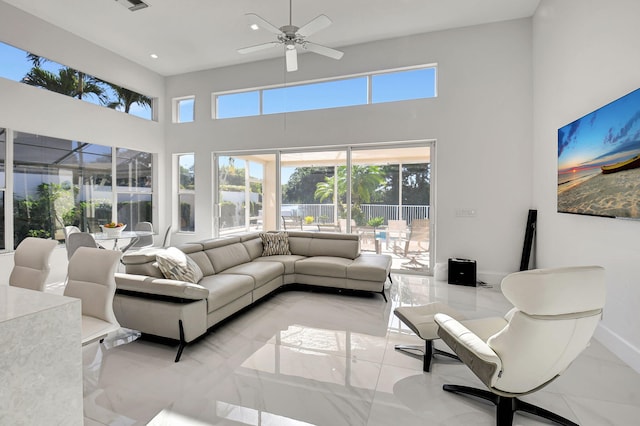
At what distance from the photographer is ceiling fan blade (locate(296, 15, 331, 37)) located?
10.5ft

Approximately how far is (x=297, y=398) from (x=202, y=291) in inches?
49.0

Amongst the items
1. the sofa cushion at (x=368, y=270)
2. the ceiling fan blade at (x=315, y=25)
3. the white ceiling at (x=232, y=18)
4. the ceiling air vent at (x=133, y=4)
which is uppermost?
the white ceiling at (x=232, y=18)

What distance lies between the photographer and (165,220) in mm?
7242

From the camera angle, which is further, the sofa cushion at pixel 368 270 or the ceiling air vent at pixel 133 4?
the ceiling air vent at pixel 133 4

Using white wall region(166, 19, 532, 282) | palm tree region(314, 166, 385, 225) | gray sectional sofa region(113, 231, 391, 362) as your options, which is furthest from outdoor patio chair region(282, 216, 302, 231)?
white wall region(166, 19, 532, 282)

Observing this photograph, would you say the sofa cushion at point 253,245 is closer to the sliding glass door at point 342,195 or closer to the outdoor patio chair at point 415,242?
the sliding glass door at point 342,195

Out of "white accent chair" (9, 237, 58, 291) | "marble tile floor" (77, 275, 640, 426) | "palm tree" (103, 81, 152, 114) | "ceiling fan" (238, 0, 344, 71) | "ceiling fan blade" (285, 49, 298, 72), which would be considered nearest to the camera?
"marble tile floor" (77, 275, 640, 426)

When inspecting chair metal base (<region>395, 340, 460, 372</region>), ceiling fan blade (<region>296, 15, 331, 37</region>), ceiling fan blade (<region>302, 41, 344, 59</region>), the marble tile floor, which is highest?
ceiling fan blade (<region>302, 41, 344, 59</region>)

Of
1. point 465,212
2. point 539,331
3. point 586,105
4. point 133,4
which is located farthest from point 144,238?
point 586,105

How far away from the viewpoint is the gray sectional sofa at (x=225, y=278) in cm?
269

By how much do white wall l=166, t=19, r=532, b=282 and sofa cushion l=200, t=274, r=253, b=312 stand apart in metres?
3.36

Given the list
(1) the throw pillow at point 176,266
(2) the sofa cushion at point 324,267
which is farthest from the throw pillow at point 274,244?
(1) the throw pillow at point 176,266

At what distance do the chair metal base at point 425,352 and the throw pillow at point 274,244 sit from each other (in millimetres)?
2741

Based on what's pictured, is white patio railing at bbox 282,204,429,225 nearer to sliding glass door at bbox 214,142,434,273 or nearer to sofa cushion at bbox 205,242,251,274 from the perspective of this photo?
sliding glass door at bbox 214,142,434,273
